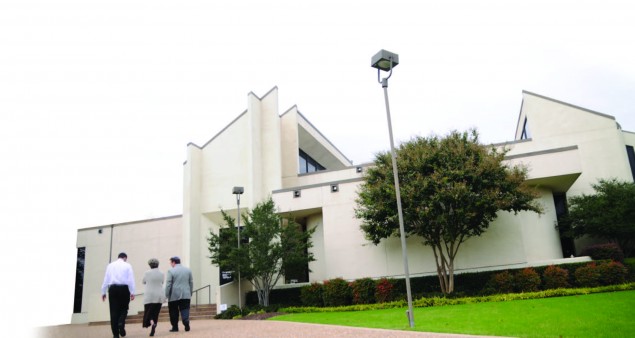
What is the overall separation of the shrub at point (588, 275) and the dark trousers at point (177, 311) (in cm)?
1288

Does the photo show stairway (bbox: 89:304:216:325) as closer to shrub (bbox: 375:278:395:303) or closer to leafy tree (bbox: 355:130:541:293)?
shrub (bbox: 375:278:395:303)

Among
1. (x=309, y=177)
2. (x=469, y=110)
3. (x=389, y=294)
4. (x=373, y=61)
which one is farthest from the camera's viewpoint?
(x=469, y=110)

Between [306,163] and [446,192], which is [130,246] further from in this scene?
[446,192]

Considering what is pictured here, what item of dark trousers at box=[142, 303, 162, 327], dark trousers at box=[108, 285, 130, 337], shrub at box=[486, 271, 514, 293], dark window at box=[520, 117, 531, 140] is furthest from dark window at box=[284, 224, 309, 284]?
dark window at box=[520, 117, 531, 140]

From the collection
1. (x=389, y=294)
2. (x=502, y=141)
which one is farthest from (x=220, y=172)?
(x=502, y=141)

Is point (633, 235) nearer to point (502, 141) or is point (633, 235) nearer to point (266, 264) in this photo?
point (502, 141)

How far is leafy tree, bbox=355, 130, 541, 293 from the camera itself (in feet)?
53.8

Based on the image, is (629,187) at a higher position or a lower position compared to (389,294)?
higher

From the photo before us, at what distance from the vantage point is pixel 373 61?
10867mm

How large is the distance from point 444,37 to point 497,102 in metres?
25.8

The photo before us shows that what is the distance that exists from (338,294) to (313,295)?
1121 millimetres

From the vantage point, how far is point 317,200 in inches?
848

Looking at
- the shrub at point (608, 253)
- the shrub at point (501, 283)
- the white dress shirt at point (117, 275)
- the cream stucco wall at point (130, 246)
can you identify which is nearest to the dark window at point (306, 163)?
the cream stucco wall at point (130, 246)

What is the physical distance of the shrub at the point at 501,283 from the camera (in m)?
16.3
